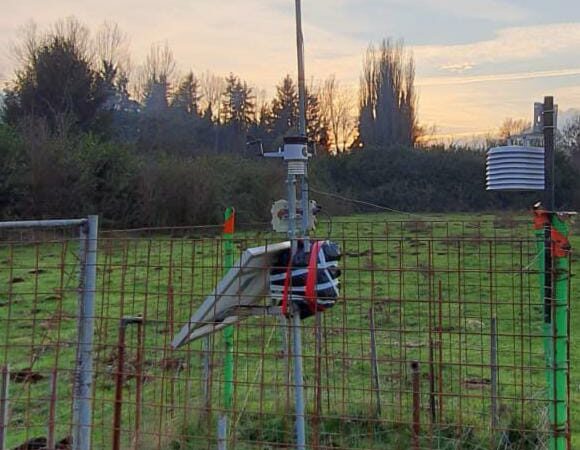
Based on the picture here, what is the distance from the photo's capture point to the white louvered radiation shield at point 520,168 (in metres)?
2.71

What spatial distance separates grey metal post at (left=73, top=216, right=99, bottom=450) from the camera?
2.72 m

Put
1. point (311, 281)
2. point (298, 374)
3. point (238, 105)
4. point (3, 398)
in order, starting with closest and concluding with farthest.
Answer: point (311, 281), point (298, 374), point (3, 398), point (238, 105)

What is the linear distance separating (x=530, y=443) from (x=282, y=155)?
1.92m

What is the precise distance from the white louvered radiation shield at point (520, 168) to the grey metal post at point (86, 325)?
5.01 ft

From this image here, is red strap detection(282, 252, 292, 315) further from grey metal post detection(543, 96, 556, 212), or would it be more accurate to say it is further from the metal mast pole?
grey metal post detection(543, 96, 556, 212)

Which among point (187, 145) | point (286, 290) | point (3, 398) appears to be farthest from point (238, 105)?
point (286, 290)

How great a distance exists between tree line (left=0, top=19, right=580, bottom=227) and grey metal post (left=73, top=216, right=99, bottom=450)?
5614 millimetres

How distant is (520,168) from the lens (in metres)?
2.71

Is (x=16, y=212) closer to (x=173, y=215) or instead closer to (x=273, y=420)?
(x=173, y=215)

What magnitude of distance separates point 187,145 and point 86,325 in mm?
20986

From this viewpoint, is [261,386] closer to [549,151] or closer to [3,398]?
[3,398]

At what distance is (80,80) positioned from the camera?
68.7 feet

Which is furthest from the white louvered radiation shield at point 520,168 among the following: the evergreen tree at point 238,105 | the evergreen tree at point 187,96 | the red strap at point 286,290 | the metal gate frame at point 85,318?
the evergreen tree at point 187,96

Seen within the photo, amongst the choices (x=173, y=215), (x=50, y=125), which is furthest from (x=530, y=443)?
(x=50, y=125)
